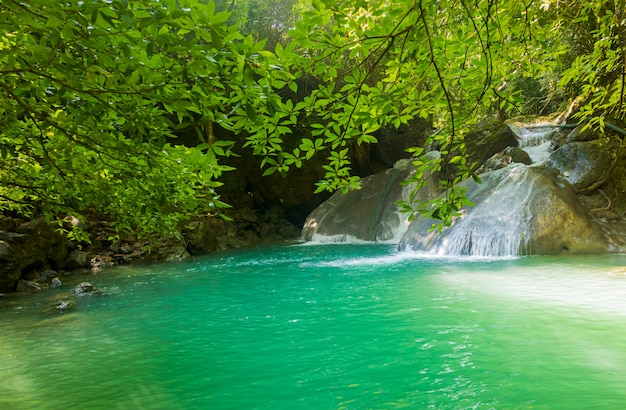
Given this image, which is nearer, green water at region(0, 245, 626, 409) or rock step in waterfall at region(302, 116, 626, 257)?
green water at region(0, 245, 626, 409)

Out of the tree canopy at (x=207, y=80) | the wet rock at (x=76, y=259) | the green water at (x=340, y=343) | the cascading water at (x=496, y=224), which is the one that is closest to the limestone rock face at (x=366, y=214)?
the cascading water at (x=496, y=224)

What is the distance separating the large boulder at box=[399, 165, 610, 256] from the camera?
388 inches

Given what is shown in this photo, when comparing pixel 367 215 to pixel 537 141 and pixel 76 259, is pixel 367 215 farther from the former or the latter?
pixel 76 259

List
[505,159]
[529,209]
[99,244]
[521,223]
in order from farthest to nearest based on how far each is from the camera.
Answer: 1. [505,159]
2. [99,244]
3. [529,209]
4. [521,223]

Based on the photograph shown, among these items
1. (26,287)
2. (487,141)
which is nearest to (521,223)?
(487,141)

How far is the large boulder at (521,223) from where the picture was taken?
9.86m

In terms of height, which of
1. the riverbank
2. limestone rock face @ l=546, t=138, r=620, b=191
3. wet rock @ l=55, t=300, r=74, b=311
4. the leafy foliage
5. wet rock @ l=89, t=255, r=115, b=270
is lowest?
wet rock @ l=55, t=300, r=74, b=311

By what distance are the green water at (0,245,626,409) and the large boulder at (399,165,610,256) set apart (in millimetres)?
1265

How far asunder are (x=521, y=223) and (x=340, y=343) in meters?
7.66

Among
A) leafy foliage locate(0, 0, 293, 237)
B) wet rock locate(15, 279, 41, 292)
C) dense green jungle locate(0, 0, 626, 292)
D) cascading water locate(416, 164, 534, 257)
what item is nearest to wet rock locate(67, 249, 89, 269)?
wet rock locate(15, 279, 41, 292)

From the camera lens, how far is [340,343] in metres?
4.69

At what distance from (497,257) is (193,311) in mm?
7349

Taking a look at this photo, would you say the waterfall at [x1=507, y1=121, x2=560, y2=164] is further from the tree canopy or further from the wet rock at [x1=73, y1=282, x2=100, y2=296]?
the wet rock at [x1=73, y1=282, x2=100, y2=296]

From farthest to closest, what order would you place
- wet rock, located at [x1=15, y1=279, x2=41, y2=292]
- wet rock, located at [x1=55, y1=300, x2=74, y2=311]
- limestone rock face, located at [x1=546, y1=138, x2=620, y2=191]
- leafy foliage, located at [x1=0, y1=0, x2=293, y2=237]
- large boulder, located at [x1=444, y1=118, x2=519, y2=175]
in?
large boulder, located at [x1=444, y1=118, x2=519, y2=175] < limestone rock face, located at [x1=546, y1=138, x2=620, y2=191] < wet rock, located at [x1=15, y1=279, x2=41, y2=292] < wet rock, located at [x1=55, y1=300, x2=74, y2=311] < leafy foliage, located at [x1=0, y1=0, x2=293, y2=237]
